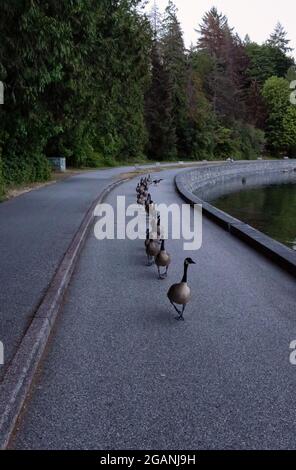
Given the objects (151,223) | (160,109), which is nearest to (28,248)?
(151,223)

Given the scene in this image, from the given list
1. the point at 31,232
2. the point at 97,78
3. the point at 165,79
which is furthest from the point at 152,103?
the point at 31,232

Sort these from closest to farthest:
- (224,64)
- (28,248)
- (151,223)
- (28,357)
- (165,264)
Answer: (28,357)
(165,264)
(28,248)
(151,223)
(224,64)

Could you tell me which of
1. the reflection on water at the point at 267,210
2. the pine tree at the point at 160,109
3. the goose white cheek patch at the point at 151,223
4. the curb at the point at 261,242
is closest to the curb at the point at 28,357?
the goose white cheek patch at the point at 151,223

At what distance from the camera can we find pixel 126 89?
29.5 m

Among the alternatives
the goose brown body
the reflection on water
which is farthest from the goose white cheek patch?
the reflection on water

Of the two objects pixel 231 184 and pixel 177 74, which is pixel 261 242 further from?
pixel 177 74

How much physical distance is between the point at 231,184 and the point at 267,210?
19557mm

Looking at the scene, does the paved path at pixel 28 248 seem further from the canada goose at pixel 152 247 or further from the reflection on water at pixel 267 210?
the reflection on water at pixel 267 210

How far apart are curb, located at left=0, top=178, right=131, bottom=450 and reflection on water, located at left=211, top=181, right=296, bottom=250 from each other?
402 inches

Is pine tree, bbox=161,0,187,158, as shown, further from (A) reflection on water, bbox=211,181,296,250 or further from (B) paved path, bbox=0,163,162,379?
(B) paved path, bbox=0,163,162,379

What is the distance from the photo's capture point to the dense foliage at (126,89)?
37.4 feet
